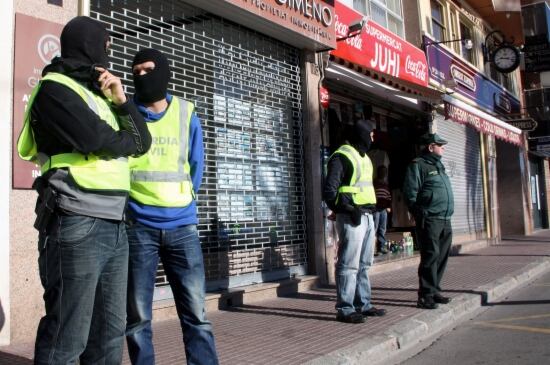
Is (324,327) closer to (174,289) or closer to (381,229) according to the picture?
(174,289)

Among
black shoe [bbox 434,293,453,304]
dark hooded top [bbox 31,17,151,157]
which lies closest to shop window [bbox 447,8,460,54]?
black shoe [bbox 434,293,453,304]

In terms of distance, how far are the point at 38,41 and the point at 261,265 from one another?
13.1 ft

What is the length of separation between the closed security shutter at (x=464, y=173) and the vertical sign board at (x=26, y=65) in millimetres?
10567

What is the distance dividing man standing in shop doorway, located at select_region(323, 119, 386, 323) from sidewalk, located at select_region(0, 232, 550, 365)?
12.9 inches

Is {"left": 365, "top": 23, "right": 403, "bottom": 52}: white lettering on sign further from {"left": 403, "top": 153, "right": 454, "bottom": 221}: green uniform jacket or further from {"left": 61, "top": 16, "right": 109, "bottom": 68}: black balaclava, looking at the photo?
{"left": 61, "top": 16, "right": 109, "bottom": 68}: black balaclava

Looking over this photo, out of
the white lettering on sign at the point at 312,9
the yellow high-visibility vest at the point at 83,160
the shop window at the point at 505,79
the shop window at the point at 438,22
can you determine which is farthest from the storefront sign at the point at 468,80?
the yellow high-visibility vest at the point at 83,160

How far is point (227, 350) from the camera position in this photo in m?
4.51

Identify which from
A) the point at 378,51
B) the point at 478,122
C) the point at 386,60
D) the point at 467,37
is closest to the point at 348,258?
the point at 378,51

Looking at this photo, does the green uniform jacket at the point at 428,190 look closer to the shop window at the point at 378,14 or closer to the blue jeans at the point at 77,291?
the blue jeans at the point at 77,291

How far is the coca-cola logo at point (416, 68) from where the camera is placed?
11.6 meters

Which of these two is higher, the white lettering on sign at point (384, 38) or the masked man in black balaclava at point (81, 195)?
the white lettering on sign at point (384, 38)

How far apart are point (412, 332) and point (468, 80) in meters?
12.0

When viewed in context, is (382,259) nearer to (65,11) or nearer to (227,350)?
(227,350)

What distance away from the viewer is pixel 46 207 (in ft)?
7.34
